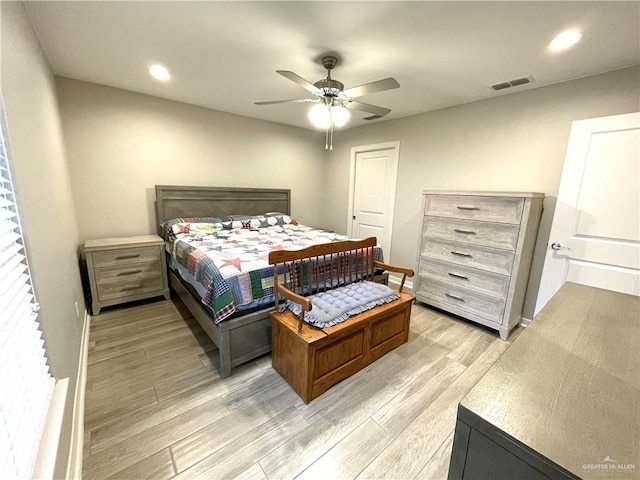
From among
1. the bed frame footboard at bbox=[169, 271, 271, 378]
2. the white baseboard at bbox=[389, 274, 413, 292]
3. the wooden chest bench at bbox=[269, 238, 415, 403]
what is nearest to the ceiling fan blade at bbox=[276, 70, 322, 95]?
the wooden chest bench at bbox=[269, 238, 415, 403]

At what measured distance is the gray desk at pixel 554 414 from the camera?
0.52 m

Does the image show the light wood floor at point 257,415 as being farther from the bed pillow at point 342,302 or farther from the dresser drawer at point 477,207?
the dresser drawer at point 477,207

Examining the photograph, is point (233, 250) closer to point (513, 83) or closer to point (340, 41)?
point (340, 41)

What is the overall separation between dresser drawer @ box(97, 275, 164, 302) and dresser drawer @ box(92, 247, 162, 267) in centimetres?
22

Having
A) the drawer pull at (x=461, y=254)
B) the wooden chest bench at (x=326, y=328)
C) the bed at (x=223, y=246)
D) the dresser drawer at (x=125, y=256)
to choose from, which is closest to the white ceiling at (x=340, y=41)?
the bed at (x=223, y=246)

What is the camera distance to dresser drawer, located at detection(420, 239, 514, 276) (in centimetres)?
246

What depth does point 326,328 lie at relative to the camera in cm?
174

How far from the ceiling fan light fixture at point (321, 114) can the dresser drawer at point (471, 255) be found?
1.75 meters

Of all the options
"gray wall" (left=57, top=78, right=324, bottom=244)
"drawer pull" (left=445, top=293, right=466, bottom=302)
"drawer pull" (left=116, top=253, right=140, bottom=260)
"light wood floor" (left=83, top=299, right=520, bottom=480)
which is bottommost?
"light wood floor" (left=83, top=299, right=520, bottom=480)

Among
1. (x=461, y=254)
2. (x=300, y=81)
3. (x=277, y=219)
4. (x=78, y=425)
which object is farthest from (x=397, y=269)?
(x=78, y=425)

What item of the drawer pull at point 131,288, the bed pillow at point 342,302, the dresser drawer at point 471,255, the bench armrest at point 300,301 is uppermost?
the dresser drawer at point 471,255

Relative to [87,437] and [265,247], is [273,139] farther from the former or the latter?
[87,437]

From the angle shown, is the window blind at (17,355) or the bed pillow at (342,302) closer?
the window blind at (17,355)

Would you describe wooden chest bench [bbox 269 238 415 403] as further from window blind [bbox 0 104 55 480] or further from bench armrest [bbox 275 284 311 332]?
window blind [bbox 0 104 55 480]
